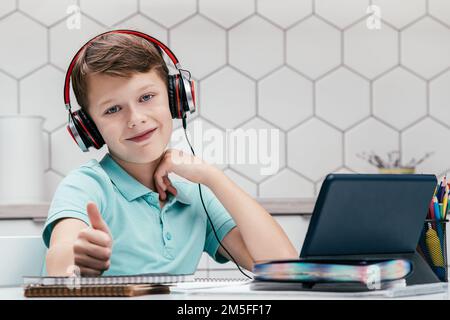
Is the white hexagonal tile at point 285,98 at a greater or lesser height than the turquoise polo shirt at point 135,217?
greater

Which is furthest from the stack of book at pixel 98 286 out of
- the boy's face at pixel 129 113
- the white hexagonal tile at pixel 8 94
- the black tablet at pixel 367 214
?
the white hexagonal tile at pixel 8 94

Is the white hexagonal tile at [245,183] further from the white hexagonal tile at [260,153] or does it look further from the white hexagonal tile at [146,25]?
the white hexagonal tile at [146,25]

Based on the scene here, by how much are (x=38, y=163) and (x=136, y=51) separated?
96 centimetres

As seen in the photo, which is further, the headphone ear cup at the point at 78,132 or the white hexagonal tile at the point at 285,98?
the white hexagonal tile at the point at 285,98

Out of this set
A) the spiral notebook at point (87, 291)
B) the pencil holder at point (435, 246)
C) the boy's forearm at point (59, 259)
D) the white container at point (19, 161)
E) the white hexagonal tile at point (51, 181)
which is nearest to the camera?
the spiral notebook at point (87, 291)

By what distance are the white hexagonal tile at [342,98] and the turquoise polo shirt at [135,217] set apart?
1.18 m

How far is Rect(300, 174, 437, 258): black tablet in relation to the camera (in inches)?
31.6

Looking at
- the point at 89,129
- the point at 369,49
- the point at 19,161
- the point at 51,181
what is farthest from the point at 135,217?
the point at 369,49

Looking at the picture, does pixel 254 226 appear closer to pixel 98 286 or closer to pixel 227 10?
pixel 98 286

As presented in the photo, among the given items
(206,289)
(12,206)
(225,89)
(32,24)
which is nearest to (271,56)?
(225,89)

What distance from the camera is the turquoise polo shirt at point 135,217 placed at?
48.3 inches

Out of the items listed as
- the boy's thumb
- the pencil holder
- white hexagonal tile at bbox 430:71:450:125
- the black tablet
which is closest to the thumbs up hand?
the boy's thumb

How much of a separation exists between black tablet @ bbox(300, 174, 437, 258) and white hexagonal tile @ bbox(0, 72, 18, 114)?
5.72 feet

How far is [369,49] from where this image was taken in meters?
2.52
